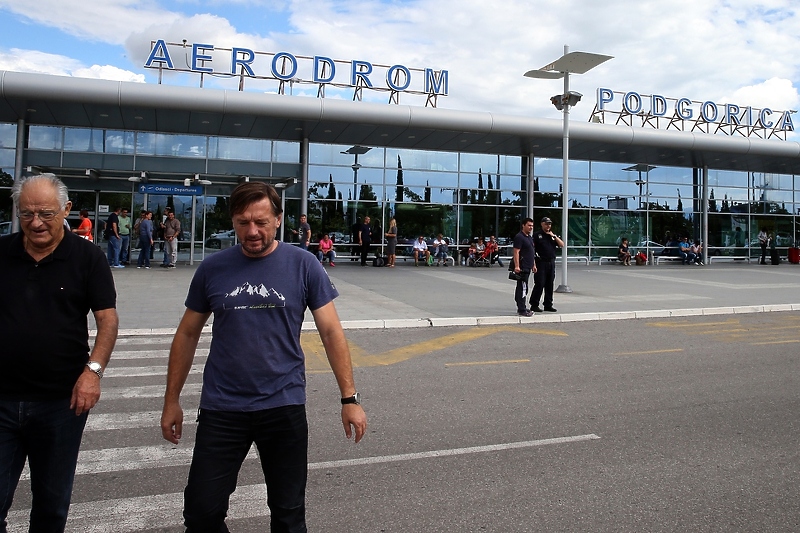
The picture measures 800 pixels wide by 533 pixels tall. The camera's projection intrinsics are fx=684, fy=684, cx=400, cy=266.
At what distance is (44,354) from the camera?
9.78ft

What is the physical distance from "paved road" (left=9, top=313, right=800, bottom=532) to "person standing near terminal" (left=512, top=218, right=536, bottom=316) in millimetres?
3525

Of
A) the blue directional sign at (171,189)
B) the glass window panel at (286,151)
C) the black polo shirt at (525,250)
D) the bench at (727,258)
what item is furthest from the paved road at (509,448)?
the bench at (727,258)

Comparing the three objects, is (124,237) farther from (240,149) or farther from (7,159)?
(240,149)

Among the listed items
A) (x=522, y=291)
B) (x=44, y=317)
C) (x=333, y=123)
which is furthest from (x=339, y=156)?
(x=44, y=317)

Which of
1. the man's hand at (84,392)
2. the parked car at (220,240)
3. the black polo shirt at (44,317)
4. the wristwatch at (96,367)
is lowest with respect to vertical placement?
the man's hand at (84,392)

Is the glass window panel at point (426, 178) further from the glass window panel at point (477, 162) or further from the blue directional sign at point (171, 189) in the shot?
the blue directional sign at point (171, 189)

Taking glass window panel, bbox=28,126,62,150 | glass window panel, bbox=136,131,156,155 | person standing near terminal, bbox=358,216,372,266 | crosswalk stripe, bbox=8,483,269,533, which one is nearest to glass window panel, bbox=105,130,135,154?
glass window panel, bbox=136,131,156,155

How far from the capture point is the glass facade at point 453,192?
23531 millimetres

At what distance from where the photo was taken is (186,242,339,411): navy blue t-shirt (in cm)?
296

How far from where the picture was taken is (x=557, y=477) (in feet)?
15.2

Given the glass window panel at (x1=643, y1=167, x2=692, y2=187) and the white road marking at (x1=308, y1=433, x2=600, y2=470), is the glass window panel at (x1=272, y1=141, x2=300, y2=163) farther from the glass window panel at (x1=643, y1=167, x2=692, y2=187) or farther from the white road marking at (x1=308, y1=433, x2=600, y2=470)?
the white road marking at (x1=308, y1=433, x2=600, y2=470)

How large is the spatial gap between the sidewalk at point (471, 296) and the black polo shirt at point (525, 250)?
0.98 meters

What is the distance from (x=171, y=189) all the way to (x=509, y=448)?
1966cm

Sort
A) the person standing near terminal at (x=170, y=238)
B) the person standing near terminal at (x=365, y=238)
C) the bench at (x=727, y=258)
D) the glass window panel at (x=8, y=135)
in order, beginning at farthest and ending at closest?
1. the bench at (x=727, y=258)
2. the person standing near terminal at (x=365, y=238)
3. the glass window panel at (x=8, y=135)
4. the person standing near terminal at (x=170, y=238)
